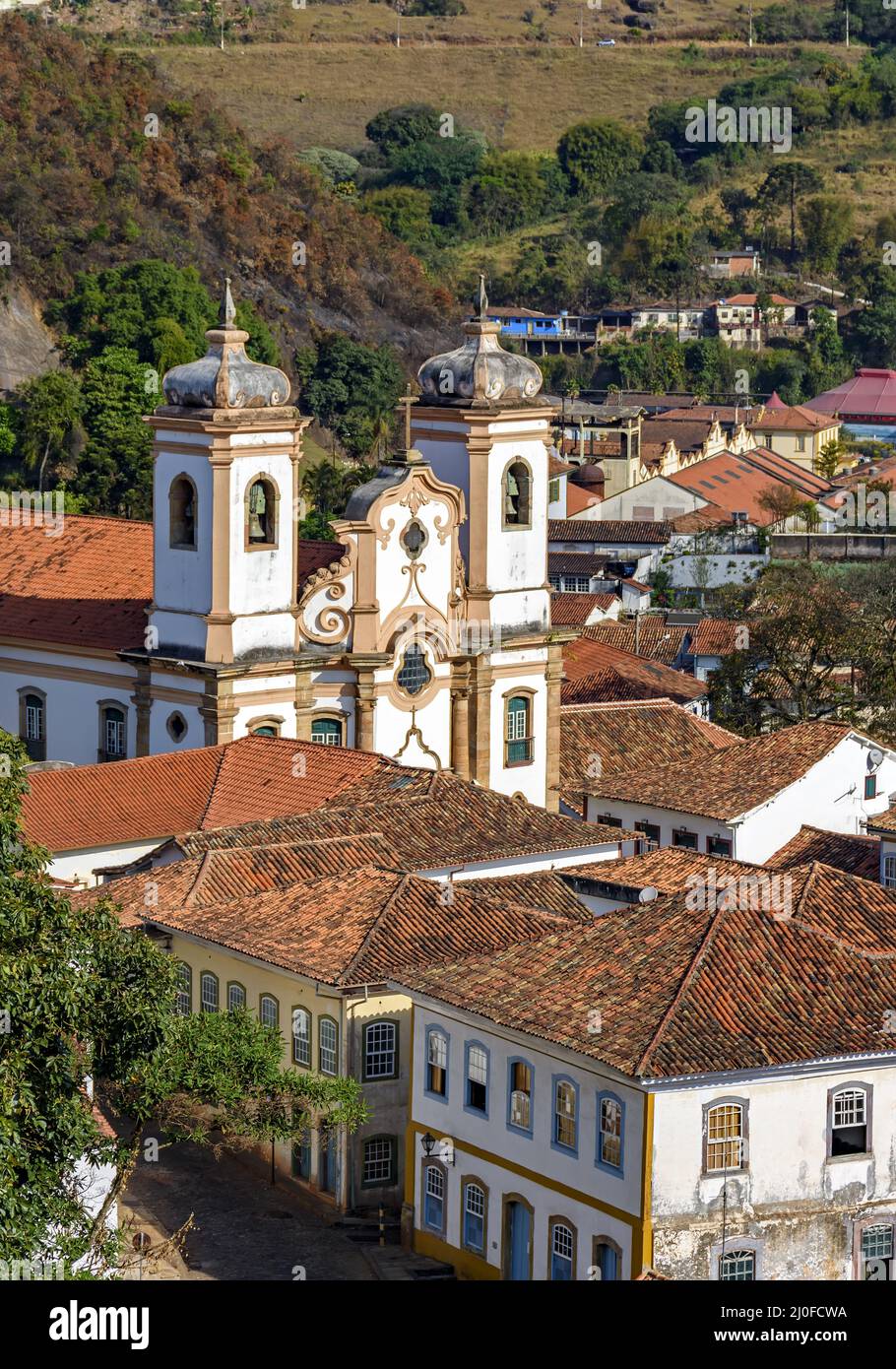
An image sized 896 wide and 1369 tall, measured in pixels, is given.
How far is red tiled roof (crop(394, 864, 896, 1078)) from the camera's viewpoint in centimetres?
3409

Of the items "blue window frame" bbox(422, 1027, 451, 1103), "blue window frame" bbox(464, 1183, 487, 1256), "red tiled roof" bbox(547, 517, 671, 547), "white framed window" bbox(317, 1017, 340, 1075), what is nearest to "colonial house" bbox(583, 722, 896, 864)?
"white framed window" bbox(317, 1017, 340, 1075)

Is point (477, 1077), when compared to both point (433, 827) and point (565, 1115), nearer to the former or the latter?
point (565, 1115)

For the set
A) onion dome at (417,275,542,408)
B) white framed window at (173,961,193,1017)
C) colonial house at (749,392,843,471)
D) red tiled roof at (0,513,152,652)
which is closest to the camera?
white framed window at (173,961,193,1017)

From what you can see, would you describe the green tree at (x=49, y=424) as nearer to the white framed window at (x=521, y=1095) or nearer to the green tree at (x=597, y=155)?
the white framed window at (x=521, y=1095)

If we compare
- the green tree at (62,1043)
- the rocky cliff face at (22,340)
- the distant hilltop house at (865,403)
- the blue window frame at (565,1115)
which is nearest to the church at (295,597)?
the blue window frame at (565,1115)

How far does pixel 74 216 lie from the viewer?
10900 centimetres

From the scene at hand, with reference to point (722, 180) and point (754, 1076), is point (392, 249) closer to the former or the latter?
point (722, 180)

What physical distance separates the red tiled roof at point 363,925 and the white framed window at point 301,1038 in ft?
2.23

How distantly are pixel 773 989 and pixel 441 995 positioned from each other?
403 centimetres

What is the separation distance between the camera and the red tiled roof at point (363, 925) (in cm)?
3950

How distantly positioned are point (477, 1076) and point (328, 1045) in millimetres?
3078

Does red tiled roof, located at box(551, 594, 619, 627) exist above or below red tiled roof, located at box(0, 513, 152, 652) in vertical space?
below

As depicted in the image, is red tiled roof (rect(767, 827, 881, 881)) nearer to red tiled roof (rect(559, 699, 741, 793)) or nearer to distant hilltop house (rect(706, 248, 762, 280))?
red tiled roof (rect(559, 699, 741, 793))

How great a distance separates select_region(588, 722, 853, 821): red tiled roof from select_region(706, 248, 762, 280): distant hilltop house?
123030mm
